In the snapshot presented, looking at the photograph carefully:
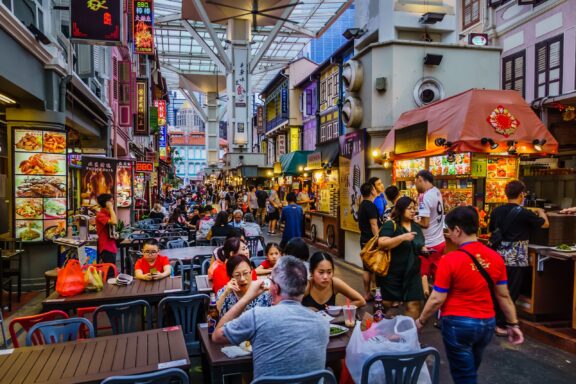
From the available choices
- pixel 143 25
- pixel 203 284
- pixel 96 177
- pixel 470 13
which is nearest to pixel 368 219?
pixel 203 284

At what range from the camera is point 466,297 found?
10.8 ft

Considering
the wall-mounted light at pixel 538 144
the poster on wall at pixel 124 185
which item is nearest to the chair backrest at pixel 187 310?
the wall-mounted light at pixel 538 144

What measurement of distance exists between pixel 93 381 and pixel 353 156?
363 inches

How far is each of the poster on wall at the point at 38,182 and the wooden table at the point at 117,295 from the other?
12.9 feet

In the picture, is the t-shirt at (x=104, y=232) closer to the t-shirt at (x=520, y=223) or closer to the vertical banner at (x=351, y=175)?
the vertical banner at (x=351, y=175)

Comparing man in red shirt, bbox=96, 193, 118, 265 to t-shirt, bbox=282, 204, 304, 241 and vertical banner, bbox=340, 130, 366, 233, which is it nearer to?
t-shirt, bbox=282, 204, 304, 241

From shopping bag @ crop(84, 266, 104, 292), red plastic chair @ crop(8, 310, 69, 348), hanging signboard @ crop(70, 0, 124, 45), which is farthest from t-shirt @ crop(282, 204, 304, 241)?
red plastic chair @ crop(8, 310, 69, 348)

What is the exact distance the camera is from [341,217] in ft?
38.8

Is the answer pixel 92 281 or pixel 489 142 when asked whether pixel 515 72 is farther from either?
pixel 92 281

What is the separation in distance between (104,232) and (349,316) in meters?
5.96

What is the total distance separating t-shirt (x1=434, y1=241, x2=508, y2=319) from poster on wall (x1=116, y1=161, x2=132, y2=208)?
1378 cm

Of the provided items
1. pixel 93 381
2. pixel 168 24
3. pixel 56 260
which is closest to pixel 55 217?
pixel 56 260

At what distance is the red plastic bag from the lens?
16.7ft

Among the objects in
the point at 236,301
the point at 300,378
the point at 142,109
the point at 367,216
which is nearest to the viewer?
the point at 300,378
